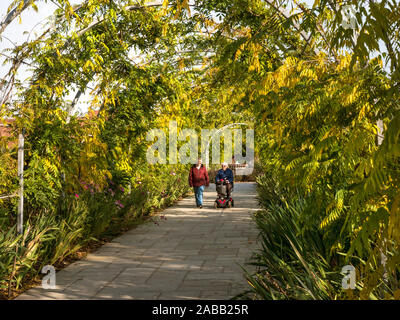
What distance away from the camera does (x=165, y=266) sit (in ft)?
22.6

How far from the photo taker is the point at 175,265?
696cm

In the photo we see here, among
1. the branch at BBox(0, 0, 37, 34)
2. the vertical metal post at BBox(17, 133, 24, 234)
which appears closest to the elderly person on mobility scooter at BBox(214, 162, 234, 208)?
the vertical metal post at BBox(17, 133, 24, 234)

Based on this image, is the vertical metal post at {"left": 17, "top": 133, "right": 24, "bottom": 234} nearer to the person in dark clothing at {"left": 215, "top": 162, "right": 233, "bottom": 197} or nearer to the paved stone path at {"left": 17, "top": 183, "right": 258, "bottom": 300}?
the paved stone path at {"left": 17, "top": 183, "right": 258, "bottom": 300}

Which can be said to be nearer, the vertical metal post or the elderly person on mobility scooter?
the vertical metal post

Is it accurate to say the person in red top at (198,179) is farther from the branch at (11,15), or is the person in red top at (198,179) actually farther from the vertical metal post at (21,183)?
the branch at (11,15)

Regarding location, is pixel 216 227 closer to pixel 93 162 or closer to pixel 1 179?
pixel 93 162

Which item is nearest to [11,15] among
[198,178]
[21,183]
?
[21,183]

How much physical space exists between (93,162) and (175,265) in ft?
7.96

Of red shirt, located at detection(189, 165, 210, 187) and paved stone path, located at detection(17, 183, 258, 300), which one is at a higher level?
red shirt, located at detection(189, 165, 210, 187)

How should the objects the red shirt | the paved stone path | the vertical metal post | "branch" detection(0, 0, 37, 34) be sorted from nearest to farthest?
the paved stone path → "branch" detection(0, 0, 37, 34) → the vertical metal post → the red shirt

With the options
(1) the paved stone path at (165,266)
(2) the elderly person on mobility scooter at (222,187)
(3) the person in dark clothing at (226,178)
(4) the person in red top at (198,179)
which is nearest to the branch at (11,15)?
(1) the paved stone path at (165,266)

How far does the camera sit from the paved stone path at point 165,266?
549 centimetres

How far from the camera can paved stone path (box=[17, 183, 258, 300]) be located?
18.0ft
